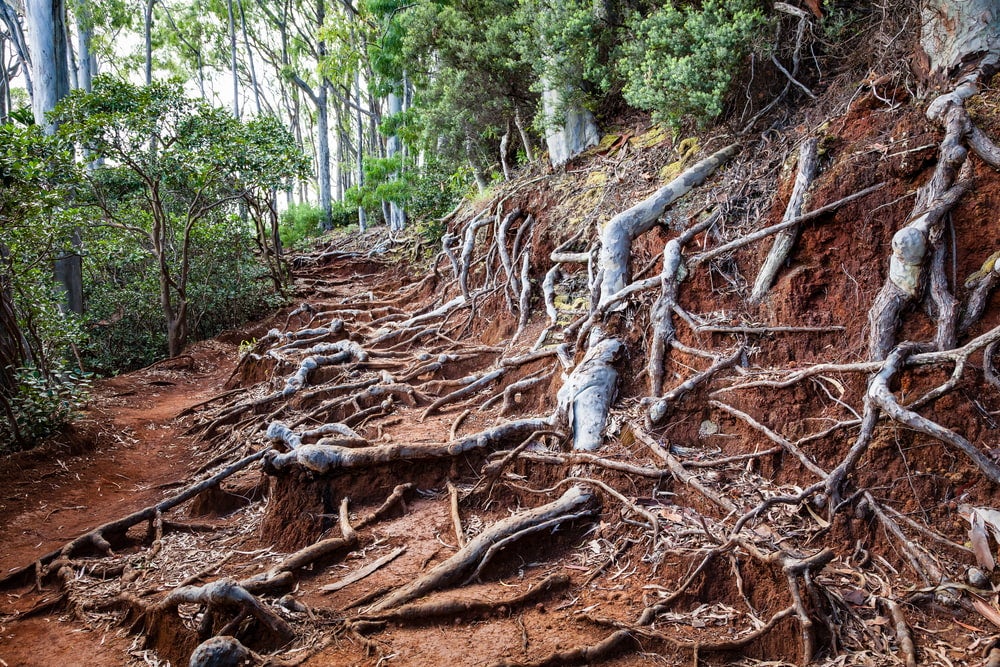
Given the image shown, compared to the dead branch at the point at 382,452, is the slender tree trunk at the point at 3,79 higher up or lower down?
higher up

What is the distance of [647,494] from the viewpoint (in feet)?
13.3

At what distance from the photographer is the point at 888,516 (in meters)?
3.31

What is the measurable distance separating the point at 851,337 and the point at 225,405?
8.51 m

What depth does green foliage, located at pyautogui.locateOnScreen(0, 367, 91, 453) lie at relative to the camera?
716cm

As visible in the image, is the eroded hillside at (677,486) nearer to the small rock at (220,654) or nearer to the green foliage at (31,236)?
the small rock at (220,654)

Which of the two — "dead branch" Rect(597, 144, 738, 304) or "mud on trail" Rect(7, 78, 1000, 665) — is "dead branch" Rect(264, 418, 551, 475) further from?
"dead branch" Rect(597, 144, 738, 304)

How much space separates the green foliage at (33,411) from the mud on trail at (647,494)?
387 millimetres

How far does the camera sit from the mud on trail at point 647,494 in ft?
10.3

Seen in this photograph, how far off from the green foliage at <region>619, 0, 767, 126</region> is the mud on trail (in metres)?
0.56

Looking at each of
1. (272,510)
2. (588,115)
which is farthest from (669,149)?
(272,510)

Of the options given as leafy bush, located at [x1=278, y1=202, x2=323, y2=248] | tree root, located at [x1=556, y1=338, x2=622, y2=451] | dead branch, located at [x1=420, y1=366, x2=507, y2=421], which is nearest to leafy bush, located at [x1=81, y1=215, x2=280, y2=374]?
leafy bush, located at [x1=278, y1=202, x2=323, y2=248]

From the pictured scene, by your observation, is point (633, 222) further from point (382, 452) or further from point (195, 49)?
point (195, 49)

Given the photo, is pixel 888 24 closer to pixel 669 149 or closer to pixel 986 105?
pixel 986 105

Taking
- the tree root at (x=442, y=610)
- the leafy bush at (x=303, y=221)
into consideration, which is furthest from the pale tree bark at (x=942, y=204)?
the leafy bush at (x=303, y=221)
